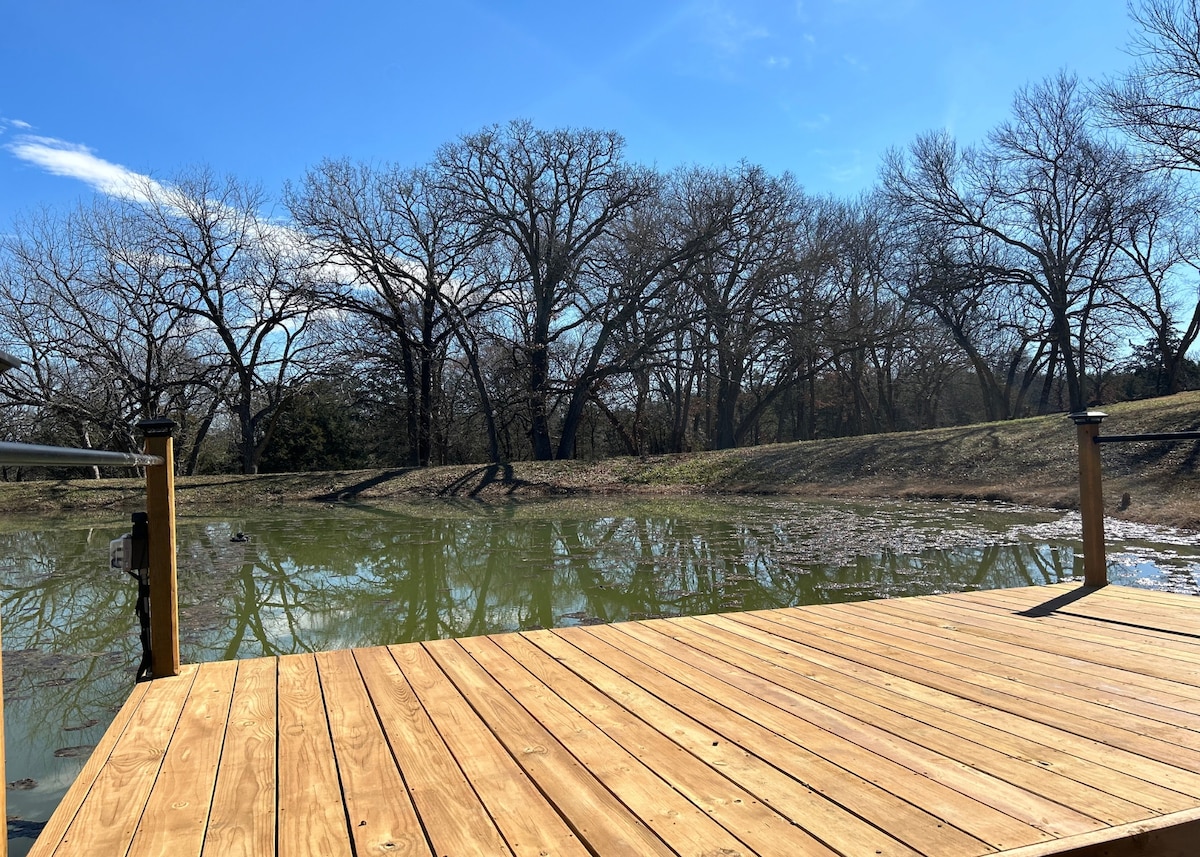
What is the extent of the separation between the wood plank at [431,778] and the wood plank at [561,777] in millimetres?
147

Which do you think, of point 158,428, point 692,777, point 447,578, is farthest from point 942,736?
point 447,578

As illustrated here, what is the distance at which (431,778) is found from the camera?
6.14 ft

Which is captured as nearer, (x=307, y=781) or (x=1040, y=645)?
(x=307, y=781)

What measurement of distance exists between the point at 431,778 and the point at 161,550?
4.96 feet

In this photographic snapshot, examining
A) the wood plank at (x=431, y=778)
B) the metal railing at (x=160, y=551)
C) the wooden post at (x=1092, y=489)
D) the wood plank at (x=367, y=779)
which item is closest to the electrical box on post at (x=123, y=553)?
the metal railing at (x=160, y=551)

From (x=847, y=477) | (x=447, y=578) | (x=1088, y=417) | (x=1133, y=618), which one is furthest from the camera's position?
(x=847, y=477)

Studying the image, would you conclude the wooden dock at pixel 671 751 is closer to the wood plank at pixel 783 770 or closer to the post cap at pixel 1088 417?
the wood plank at pixel 783 770

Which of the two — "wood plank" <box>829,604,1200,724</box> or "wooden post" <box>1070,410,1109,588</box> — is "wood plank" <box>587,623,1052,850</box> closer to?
"wood plank" <box>829,604,1200,724</box>

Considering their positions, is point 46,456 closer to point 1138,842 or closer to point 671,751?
point 671,751

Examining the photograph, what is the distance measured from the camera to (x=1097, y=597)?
380 cm

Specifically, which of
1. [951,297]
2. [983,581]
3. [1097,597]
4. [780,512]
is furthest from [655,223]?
[1097,597]

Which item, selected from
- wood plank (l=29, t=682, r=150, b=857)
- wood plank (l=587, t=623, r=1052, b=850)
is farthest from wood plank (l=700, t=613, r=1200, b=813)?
wood plank (l=29, t=682, r=150, b=857)

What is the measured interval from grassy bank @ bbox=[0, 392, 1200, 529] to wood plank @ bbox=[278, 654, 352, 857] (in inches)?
398

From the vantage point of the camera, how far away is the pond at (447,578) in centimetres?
428
